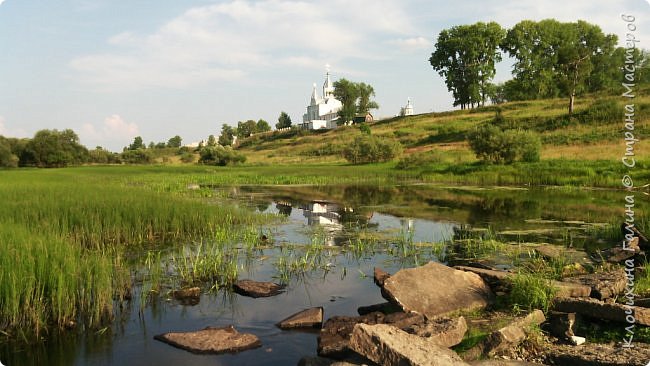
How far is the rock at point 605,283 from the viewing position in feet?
24.8

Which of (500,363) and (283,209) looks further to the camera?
(283,209)

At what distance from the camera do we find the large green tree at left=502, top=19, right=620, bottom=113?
7725cm

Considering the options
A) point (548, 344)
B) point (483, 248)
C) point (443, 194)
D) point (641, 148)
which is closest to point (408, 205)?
point (443, 194)

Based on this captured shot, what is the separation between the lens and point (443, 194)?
2991 centimetres

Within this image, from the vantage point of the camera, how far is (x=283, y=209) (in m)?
23.6

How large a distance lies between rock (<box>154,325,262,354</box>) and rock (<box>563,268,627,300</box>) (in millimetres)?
5678

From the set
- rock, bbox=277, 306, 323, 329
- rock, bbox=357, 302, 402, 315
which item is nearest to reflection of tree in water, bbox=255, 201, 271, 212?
rock, bbox=357, 302, 402, 315

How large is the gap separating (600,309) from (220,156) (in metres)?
69.3

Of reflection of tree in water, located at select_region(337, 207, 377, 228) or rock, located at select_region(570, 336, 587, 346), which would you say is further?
reflection of tree in water, located at select_region(337, 207, 377, 228)

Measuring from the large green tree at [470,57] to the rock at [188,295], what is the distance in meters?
86.6

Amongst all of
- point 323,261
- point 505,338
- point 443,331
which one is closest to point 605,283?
point 505,338

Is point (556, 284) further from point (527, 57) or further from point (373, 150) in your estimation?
point (527, 57)

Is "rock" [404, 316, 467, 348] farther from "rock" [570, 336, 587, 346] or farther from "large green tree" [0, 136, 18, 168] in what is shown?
"large green tree" [0, 136, 18, 168]

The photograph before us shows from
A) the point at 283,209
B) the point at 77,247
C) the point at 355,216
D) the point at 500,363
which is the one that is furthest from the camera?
the point at 283,209
